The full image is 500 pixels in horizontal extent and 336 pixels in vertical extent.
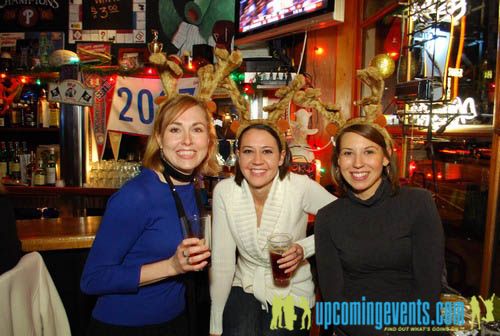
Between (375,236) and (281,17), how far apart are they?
107 inches

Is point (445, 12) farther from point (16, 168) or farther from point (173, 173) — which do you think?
point (16, 168)

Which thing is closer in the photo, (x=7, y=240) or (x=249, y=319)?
(x=7, y=240)

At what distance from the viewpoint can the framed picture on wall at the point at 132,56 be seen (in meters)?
4.75

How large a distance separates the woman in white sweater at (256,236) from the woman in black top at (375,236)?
1.00 ft

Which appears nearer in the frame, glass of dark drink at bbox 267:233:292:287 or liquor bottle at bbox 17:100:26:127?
glass of dark drink at bbox 267:233:292:287

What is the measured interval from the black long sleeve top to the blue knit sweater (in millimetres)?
693

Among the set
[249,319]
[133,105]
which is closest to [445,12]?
[249,319]

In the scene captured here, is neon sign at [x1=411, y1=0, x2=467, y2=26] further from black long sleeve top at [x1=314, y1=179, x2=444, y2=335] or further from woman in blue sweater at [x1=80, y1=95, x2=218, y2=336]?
woman in blue sweater at [x1=80, y1=95, x2=218, y2=336]

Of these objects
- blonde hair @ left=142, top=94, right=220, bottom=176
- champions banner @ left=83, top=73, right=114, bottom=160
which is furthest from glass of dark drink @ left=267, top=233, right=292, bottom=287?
champions banner @ left=83, top=73, right=114, bottom=160

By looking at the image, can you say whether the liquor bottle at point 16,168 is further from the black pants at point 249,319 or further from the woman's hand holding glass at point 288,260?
the woman's hand holding glass at point 288,260

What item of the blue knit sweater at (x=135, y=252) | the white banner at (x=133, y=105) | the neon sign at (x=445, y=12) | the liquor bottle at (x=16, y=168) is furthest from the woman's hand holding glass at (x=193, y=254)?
the liquor bottle at (x=16, y=168)

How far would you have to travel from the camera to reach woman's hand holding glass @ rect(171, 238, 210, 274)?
130 cm

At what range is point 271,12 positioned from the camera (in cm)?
392

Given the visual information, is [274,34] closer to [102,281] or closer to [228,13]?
[228,13]
